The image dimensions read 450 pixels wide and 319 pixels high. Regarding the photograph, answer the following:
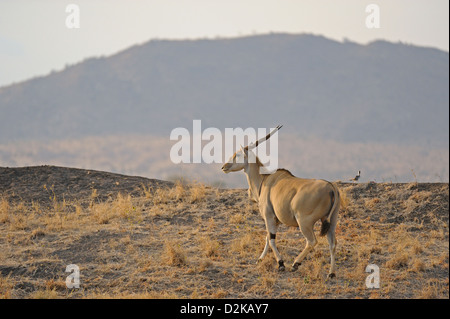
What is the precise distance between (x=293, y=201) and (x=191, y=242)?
349 centimetres

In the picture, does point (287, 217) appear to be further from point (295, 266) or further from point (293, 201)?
point (295, 266)

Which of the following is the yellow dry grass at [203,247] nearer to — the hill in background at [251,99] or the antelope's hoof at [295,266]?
the antelope's hoof at [295,266]

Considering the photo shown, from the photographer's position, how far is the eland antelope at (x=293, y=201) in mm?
12055

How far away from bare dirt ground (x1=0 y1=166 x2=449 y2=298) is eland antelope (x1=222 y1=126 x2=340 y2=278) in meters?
0.64

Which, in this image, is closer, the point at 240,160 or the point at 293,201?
the point at 293,201

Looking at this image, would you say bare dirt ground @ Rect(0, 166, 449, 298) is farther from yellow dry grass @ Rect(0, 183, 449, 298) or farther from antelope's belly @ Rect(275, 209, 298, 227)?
antelope's belly @ Rect(275, 209, 298, 227)

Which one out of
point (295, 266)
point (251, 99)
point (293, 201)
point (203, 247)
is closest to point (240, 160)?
point (203, 247)

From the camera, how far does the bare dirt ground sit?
12.3 metres

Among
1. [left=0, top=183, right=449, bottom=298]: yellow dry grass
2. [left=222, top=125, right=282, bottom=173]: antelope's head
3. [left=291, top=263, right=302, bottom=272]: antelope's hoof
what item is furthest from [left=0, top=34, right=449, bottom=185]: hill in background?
[left=291, top=263, right=302, bottom=272]: antelope's hoof

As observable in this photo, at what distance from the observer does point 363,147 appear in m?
132

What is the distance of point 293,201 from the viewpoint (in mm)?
12281

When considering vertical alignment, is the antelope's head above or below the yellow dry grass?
above
